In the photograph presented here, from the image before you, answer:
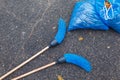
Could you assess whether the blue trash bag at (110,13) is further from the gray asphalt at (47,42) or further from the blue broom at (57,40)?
the blue broom at (57,40)

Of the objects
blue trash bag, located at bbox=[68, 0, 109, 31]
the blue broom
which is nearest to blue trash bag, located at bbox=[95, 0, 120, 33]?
blue trash bag, located at bbox=[68, 0, 109, 31]

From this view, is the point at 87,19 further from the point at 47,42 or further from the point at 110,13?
the point at 47,42

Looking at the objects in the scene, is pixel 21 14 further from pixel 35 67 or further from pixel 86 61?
pixel 86 61

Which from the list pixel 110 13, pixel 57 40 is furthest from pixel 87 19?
pixel 57 40

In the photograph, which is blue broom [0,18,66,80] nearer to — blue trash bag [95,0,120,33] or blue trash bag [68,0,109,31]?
blue trash bag [68,0,109,31]

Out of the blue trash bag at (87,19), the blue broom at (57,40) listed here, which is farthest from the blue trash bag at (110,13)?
the blue broom at (57,40)

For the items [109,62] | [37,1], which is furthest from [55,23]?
[109,62]
